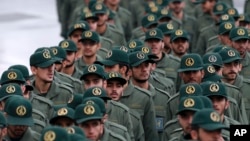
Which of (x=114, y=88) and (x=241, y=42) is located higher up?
(x=241, y=42)

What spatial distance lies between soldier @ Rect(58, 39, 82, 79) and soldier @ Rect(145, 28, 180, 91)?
112cm

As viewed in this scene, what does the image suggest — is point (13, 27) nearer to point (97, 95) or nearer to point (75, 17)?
point (75, 17)

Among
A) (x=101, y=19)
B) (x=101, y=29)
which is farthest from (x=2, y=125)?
(x=101, y=19)

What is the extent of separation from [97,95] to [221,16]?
777 cm

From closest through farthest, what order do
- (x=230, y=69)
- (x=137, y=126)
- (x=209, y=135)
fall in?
1. (x=209, y=135)
2. (x=137, y=126)
3. (x=230, y=69)

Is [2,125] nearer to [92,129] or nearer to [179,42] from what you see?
[92,129]

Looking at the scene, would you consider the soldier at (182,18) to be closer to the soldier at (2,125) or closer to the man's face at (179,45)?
the man's face at (179,45)

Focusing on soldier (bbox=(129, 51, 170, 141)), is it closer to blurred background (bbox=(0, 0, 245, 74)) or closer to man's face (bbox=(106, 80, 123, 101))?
man's face (bbox=(106, 80, 123, 101))

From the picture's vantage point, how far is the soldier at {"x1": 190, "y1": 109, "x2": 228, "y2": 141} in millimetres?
11445

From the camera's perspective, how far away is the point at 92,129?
40.6ft

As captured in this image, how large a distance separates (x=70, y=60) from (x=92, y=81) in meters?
2.30

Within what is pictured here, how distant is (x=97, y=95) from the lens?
13.6 meters

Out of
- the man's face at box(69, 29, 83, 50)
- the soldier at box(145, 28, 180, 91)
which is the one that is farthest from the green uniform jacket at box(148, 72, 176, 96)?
the man's face at box(69, 29, 83, 50)

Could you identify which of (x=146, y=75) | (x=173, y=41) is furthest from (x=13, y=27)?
(x=146, y=75)
